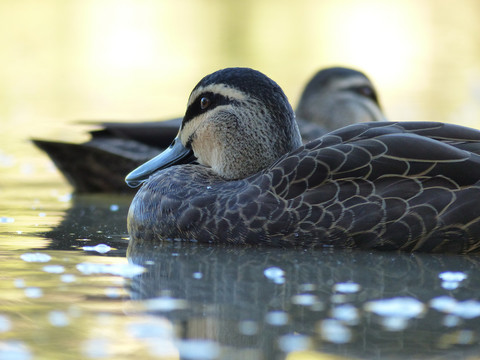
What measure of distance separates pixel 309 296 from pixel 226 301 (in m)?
0.42

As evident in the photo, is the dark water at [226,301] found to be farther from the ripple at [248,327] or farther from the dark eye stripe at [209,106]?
the dark eye stripe at [209,106]

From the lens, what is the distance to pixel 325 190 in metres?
6.02

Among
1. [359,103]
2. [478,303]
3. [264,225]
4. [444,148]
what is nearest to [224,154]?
[264,225]

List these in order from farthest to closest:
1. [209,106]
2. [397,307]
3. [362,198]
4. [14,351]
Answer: [209,106]
[362,198]
[397,307]
[14,351]

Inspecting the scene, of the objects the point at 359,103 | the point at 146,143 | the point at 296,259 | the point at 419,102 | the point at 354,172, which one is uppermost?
the point at 419,102

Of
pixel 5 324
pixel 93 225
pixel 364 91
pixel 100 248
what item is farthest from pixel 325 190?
pixel 364 91

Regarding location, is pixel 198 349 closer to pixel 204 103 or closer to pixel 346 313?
pixel 346 313

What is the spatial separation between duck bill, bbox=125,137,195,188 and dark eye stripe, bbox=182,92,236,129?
241mm

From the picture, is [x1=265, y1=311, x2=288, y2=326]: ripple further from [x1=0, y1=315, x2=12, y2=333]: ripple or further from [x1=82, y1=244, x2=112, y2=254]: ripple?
[x1=82, y1=244, x2=112, y2=254]: ripple

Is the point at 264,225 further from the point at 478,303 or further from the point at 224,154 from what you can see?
the point at 478,303

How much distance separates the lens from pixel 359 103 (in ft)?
36.0

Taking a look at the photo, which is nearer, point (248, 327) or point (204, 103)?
point (248, 327)

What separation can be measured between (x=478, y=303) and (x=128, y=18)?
26.5m

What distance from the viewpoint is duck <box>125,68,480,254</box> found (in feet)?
19.4
